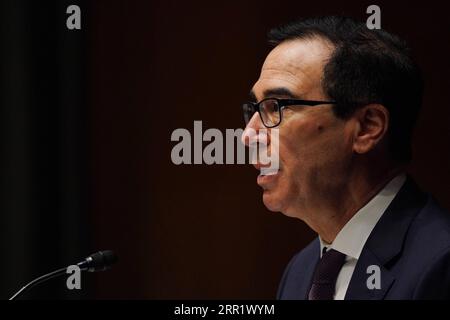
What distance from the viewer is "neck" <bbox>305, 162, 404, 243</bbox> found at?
4.94 feet

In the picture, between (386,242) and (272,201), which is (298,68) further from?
(386,242)

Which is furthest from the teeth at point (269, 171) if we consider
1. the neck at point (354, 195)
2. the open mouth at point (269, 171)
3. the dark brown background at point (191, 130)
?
the dark brown background at point (191, 130)

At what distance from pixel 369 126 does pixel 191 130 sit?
0.47 metres

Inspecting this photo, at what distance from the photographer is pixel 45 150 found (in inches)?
72.7

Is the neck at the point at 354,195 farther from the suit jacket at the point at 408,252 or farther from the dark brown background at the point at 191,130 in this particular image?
the dark brown background at the point at 191,130

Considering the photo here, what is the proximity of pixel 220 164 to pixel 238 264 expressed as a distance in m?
0.26

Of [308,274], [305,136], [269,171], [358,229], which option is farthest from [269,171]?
[308,274]

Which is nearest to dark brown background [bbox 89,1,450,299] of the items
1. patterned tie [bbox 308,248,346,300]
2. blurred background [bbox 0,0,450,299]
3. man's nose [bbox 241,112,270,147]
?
blurred background [bbox 0,0,450,299]

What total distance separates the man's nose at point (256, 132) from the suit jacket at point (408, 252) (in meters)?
0.31

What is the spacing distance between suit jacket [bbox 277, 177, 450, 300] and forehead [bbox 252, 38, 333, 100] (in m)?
0.30

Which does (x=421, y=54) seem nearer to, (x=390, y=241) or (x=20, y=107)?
(x=390, y=241)

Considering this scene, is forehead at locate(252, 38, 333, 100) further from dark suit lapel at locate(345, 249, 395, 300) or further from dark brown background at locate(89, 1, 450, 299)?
dark suit lapel at locate(345, 249, 395, 300)

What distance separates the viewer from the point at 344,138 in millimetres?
1492
